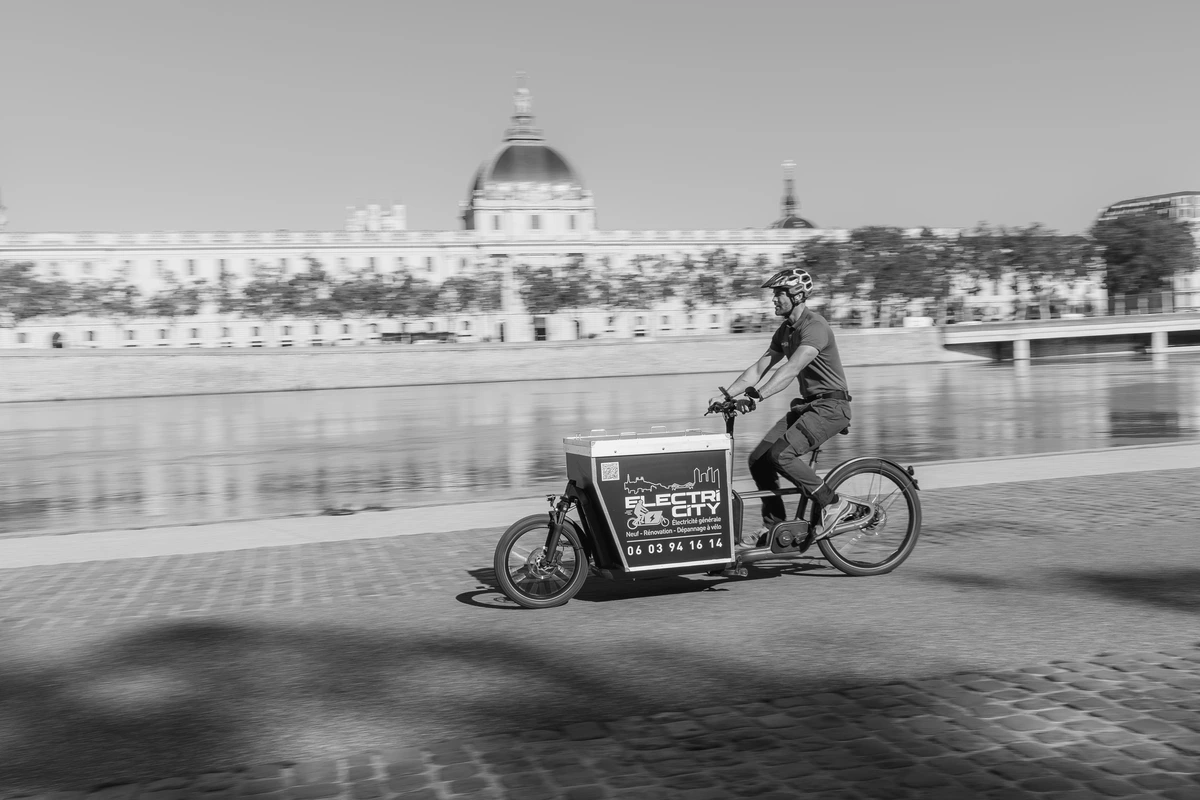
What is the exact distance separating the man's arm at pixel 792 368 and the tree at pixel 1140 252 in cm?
11066

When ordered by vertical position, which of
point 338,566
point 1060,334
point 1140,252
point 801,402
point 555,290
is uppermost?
point 1140,252

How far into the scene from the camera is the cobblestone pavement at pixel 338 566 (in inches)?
308

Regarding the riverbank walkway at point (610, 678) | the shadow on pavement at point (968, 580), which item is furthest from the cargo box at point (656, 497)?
the shadow on pavement at point (968, 580)

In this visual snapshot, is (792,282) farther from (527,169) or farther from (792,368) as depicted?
(527,169)

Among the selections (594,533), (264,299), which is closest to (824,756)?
(594,533)

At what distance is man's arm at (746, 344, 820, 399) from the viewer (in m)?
7.61

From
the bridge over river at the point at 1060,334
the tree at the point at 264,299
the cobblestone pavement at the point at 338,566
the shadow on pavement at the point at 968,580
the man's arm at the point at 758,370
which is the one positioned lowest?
the shadow on pavement at the point at 968,580

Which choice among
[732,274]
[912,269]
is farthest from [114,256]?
[912,269]

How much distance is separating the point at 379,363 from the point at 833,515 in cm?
5633

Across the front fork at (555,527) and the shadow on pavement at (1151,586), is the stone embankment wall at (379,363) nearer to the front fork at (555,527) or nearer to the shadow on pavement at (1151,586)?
the front fork at (555,527)

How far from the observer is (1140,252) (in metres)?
110

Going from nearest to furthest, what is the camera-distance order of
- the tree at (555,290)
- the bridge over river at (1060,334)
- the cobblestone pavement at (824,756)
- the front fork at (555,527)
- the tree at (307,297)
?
the cobblestone pavement at (824,756), the front fork at (555,527), the bridge over river at (1060,334), the tree at (307,297), the tree at (555,290)

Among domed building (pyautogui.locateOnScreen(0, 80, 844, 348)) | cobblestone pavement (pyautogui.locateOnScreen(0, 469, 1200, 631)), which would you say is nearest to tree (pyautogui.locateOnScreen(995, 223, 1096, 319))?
domed building (pyautogui.locateOnScreen(0, 80, 844, 348))

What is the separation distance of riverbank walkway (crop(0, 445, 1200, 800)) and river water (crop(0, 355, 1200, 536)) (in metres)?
4.10
